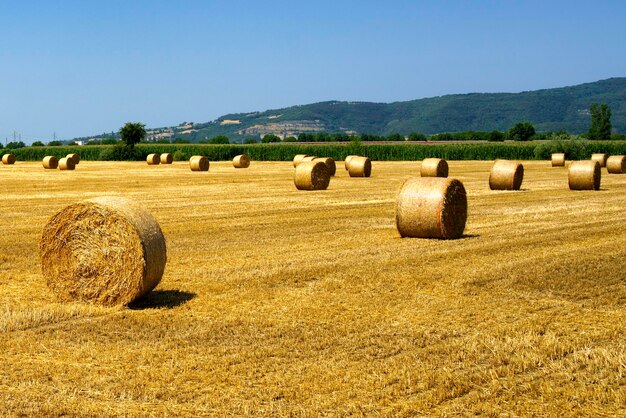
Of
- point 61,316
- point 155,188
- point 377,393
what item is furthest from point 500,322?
point 155,188

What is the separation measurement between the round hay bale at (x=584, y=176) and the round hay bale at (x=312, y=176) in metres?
9.40

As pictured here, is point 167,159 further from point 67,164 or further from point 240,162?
point 67,164

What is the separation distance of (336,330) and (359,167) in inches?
1330

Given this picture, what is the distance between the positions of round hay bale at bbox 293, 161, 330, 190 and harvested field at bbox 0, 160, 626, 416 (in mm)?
14144

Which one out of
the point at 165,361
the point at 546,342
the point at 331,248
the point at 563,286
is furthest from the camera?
the point at 331,248

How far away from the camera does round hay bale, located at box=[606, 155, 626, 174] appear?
4659cm

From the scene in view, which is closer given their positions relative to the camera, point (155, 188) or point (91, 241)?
point (91, 241)

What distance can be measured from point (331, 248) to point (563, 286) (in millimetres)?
5387

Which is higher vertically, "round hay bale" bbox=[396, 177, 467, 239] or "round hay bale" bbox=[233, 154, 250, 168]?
"round hay bale" bbox=[396, 177, 467, 239]


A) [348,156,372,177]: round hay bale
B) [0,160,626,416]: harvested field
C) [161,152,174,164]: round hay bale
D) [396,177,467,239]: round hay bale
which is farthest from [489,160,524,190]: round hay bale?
[161,152,174,164]: round hay bale

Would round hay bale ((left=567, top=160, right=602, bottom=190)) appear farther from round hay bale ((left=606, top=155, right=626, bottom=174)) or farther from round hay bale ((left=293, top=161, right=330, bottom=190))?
round hay bale ((left=606, top=155, right=626, bottom=174))

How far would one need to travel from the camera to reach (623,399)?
7.85 metres

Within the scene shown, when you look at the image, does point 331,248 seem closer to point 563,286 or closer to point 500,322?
point 563,286

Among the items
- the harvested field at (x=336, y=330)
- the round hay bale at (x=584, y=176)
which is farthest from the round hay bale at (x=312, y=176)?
the harvested field at (x=336, y=330)
